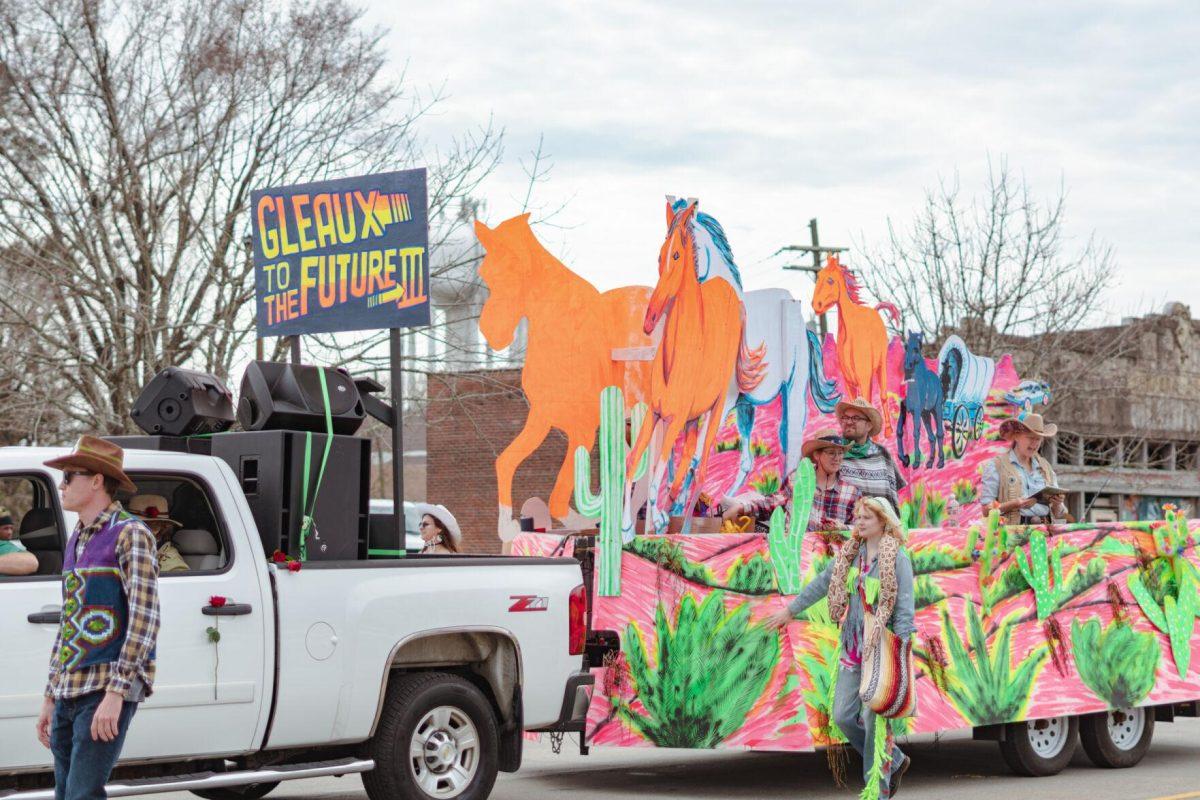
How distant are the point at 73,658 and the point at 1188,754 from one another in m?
9.31

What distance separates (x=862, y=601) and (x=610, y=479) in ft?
7.27

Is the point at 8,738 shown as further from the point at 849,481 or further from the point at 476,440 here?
the point at 476,440

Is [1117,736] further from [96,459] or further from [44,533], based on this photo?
[96,459]

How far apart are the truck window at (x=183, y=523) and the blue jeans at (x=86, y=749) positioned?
1.83 m

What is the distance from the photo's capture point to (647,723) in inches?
382

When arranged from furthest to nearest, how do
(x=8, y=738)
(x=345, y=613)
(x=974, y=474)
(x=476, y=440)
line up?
1. (x=476, y=440)
2. (x=974, y=474)
3. (x=345, y=613)
4. (x=8, y=738)

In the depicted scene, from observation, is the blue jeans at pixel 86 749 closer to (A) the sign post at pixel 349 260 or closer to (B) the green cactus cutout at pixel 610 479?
(A) the sign post at pixel 349 260

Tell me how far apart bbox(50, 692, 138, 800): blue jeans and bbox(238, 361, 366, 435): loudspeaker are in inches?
110

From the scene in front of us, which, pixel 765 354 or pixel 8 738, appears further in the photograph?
pixel 765 354

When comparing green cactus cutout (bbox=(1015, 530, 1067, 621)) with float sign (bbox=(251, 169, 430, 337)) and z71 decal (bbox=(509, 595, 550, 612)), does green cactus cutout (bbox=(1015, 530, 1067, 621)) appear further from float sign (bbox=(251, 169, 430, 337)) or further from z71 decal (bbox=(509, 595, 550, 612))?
float sign (bbox=(251, 169, 430, 337))

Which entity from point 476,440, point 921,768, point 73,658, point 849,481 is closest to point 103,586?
point 73,658

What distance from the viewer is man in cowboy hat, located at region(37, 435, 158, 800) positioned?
581 centimetres

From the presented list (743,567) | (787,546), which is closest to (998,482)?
(787,546)

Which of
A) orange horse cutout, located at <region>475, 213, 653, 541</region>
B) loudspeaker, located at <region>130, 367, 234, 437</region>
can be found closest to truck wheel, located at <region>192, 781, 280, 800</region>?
loudspeaker, located at <region>130, 367, 234, 437</region>
